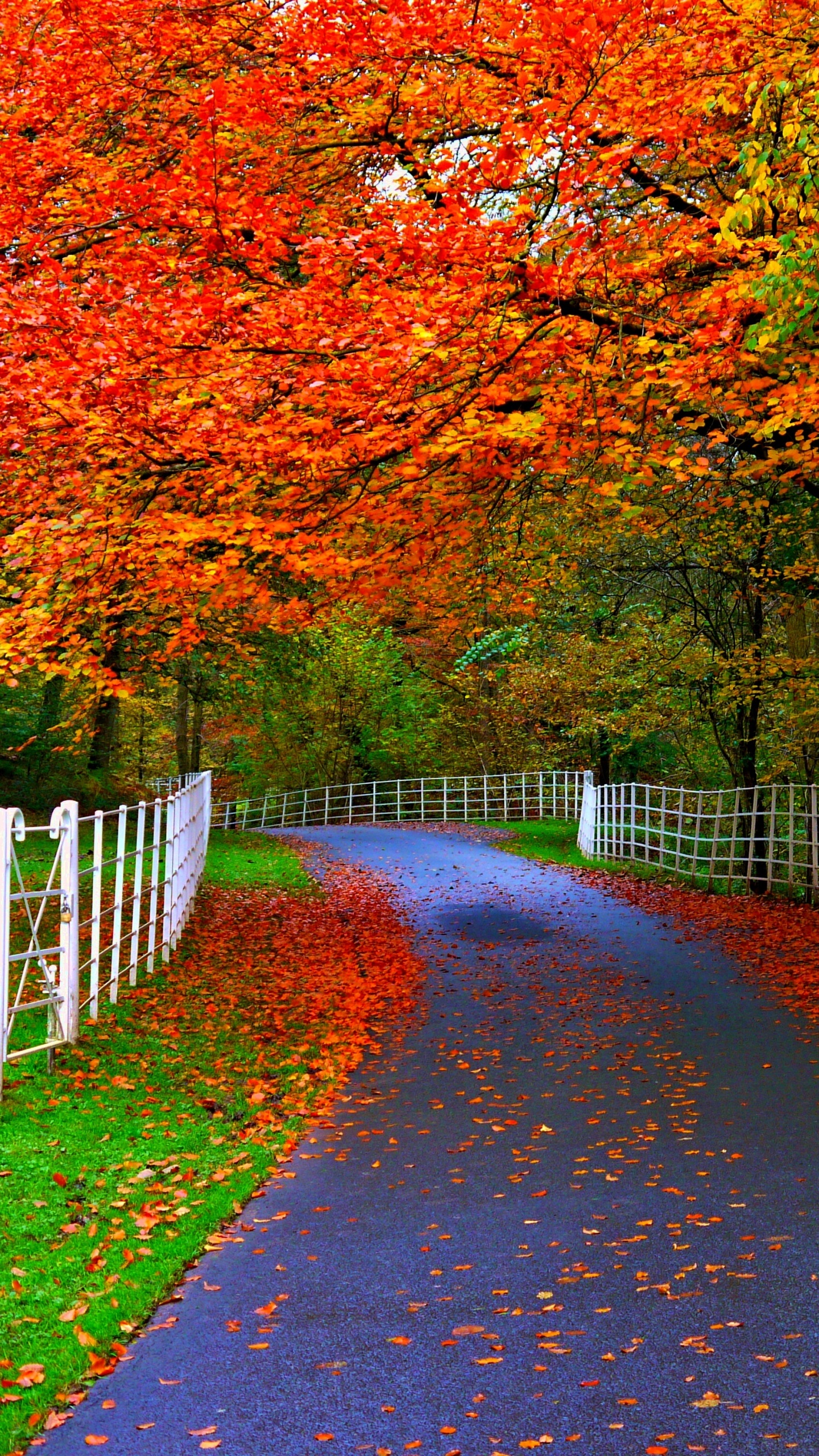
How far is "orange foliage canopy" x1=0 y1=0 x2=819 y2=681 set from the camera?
9.19 meters

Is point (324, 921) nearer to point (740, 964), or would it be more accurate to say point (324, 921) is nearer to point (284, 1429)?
point (740, 964)

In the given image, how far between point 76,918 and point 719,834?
561 inches

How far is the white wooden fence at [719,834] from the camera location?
17.1 metres

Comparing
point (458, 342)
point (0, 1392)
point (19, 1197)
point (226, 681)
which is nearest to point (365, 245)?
point (458, 342)

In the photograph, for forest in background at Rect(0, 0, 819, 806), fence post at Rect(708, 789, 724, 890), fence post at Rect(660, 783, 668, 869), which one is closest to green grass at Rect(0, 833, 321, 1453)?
forest in background at Rect(0, 0, 819, 806)

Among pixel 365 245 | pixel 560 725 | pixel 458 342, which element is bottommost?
pixel 560 725

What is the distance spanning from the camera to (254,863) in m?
23.7

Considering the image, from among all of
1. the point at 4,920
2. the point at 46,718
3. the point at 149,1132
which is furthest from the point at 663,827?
the point at 4,920

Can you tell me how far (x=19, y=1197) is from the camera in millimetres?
5738

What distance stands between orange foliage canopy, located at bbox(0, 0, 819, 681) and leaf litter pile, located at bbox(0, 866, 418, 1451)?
327 centimetres

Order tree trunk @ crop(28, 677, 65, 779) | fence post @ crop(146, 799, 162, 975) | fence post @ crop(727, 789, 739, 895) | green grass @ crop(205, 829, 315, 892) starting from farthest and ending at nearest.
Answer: tree trunk @ crop(28, 677, 65, 779), green grass @ crop(205, 829, 315, 892), fence post @ crop(727, 789, 739, 895), fence post @ crop(146, 799, 162, 975)

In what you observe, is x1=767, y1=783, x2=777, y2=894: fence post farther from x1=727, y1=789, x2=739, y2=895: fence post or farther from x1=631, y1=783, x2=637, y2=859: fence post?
x1=631, y1=783, x2=637, y2=859: fence post

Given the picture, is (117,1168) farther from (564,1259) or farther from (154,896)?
(154,896)

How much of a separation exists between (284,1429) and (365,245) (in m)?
8.79
